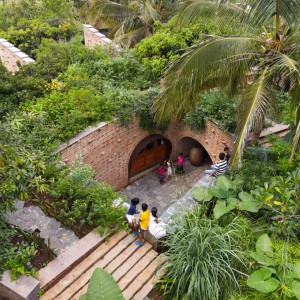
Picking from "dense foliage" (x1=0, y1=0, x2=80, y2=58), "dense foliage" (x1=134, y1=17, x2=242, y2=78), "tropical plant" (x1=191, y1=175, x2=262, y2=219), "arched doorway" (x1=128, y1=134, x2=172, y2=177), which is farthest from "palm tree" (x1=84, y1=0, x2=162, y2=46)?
"tropical plant" (x1=191, y1=175, x2=262, y2=219)

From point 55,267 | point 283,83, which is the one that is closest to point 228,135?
point 283,83

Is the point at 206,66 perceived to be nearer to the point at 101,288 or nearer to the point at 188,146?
the point at 101,288

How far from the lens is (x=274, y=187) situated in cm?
670

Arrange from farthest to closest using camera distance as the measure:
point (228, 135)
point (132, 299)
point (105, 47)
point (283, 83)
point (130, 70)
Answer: point (105, 47) → point (130, 70) → point (228, 135) → point (283, 83) → point (132, 299)

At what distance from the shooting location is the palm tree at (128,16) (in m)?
13.1

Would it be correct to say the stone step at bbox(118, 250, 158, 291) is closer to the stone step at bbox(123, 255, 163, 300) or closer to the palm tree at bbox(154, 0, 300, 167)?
the stone step at bbox(123, 255, 163, 300)

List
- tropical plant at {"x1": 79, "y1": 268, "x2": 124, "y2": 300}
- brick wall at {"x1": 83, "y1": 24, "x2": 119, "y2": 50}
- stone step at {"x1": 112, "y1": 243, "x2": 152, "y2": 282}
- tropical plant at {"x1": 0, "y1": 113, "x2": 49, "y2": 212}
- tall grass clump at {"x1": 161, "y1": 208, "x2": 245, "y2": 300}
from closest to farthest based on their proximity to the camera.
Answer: tropical plant at {"x1": 79, "y1": 268, "x2": 124, "y2": 300} < tropical plant at {"x1": 0, "y1": 113, "x2": 49, "y2": 212} < tall grass clump at {"x1": 161, "y1": 208, "x2": 245, "y2": 300} < stone step at {"x1": 112, "y1": 243, "x2": 152, "y2": 282} < brick wall at {"x1": 83, "y1": 24, "x2": 119, "y2": 50}

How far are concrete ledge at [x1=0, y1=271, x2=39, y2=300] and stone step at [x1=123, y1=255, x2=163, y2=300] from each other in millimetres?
1644

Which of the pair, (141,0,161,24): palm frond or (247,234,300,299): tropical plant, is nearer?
(247,234,300,299): tropical plant

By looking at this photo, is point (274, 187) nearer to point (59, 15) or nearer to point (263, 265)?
point (263, 265)

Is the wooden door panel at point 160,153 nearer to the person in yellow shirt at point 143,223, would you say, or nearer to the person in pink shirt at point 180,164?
the person in pink shirt at point 180,164

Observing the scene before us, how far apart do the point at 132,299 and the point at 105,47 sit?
936cm

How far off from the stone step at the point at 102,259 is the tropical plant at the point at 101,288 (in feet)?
4.34

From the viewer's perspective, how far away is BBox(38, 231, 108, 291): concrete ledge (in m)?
6.17
